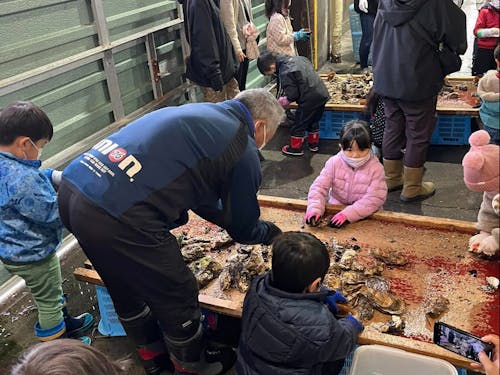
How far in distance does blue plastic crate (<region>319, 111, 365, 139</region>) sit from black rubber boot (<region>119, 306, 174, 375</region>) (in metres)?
3.41

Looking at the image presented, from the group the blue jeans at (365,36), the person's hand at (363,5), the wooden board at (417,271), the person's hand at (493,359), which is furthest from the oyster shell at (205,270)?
the blue jeans at (365,36)

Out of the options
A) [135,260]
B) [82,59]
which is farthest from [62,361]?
[82,59]

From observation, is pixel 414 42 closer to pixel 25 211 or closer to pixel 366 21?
pixel 25 211

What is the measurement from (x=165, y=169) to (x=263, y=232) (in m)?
0.71

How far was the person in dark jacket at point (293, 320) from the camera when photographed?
199 cm

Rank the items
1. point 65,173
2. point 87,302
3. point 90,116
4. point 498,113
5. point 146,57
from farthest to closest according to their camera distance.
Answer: point 146,57 < point 90,116 < point 87,302 < point 65,173 < point 498,113

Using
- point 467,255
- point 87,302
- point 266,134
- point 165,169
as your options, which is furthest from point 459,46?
point 87,302

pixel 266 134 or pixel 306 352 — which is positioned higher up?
pixel 266 134

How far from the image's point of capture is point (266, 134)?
2377 mm

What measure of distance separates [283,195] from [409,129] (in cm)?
127

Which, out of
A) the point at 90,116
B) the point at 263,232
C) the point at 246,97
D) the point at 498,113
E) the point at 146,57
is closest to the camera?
the point at 498,113

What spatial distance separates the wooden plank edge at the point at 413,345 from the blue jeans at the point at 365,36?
5.64 meters

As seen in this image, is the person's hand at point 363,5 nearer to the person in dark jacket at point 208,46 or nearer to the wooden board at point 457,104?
the wooden board at point 457,104

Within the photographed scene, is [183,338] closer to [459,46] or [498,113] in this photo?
[498,113]
